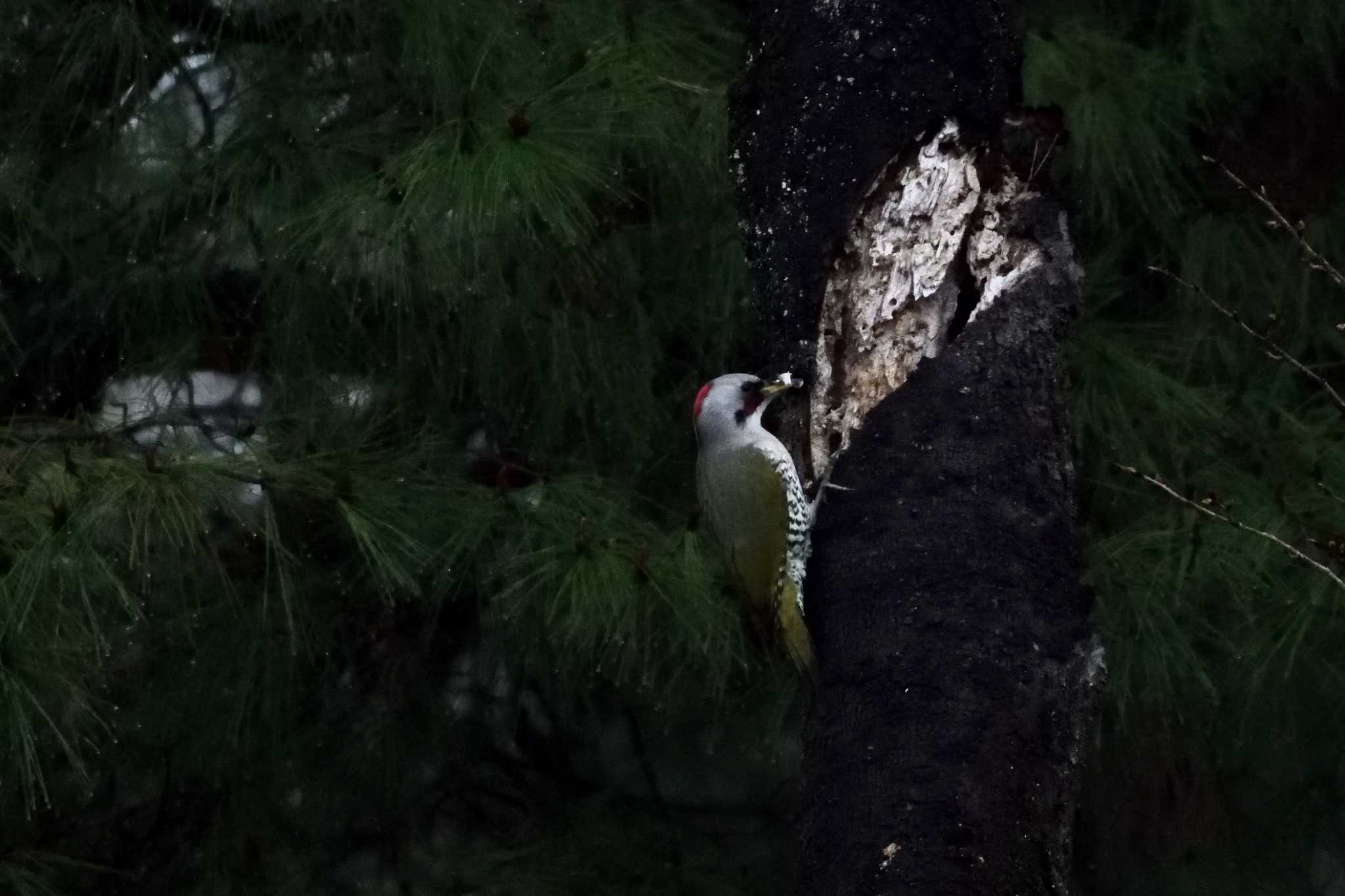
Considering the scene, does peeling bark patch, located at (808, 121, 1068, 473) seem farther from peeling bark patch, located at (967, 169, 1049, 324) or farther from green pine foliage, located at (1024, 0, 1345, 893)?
green pine foliage, located at (1024, 0, 1345, 893)

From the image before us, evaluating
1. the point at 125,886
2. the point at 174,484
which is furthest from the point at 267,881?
the point at 174,484

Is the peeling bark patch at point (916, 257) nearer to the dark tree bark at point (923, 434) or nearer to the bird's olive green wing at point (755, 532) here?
the dark tree bark at point (923, 434)

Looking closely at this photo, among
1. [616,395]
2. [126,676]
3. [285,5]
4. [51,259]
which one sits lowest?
[126,676]

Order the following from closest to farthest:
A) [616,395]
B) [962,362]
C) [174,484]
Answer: [962,362] → [174,484] → [616,395]

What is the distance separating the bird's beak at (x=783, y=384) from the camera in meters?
2.10

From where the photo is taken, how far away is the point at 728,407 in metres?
2.63

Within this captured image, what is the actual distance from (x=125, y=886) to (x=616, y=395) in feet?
3.72

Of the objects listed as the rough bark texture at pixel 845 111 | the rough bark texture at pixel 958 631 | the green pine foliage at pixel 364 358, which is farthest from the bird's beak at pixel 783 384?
the green pine foliage at pixel 364 358

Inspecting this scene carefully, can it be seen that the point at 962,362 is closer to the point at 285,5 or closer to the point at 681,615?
the point at 681,615

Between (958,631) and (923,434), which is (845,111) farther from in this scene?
(958,631)

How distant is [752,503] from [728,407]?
0.49 feet

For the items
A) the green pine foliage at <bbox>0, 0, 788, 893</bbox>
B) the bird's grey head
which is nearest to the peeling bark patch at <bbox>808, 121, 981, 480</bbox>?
the bird's grey head

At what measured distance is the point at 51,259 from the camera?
9.80ft

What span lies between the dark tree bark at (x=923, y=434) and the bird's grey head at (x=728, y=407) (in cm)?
34
